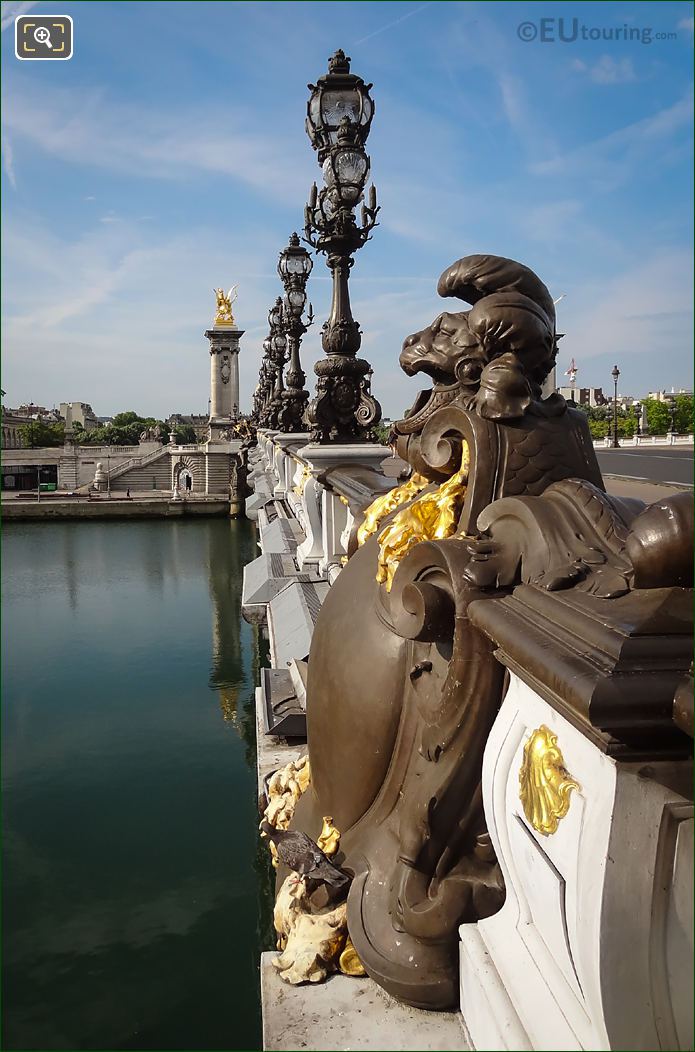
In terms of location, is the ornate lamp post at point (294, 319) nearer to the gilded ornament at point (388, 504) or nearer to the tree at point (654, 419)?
the gilded ornament at point (388, 504)

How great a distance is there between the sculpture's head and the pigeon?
1197mm

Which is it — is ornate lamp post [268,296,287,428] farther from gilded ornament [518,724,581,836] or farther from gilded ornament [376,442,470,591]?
gilded ornament [518,724,581,836]

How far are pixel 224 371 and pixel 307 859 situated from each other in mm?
60166

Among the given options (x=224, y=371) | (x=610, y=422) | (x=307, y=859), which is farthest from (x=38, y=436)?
(x=307, y=859)

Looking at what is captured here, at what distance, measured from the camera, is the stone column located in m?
59.8

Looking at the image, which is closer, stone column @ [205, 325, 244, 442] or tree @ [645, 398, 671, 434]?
tree @ [645, 398, 671, 434]

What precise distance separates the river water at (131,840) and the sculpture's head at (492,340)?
384 cm

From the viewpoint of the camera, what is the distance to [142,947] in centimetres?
536

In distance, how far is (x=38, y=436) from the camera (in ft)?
270

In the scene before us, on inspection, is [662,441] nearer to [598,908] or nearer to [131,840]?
[131,840]

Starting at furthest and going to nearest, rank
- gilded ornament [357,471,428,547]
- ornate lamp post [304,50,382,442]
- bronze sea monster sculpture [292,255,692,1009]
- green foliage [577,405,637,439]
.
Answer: green foliage [577,405,637,439] → ornate lamp post [304,50,382,442] → gilded ornament [357,471,428,547] → bronze sea monster sculpture [292,255,692,1009]

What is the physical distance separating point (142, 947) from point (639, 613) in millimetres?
5099

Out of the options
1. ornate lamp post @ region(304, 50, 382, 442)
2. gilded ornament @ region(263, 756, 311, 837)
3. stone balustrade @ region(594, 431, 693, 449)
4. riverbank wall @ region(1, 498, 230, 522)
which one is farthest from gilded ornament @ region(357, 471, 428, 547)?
riverbank wall @ region(1, 498, 230, 522)

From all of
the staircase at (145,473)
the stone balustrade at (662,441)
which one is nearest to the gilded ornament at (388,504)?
the stone balustrade at (662,441)
